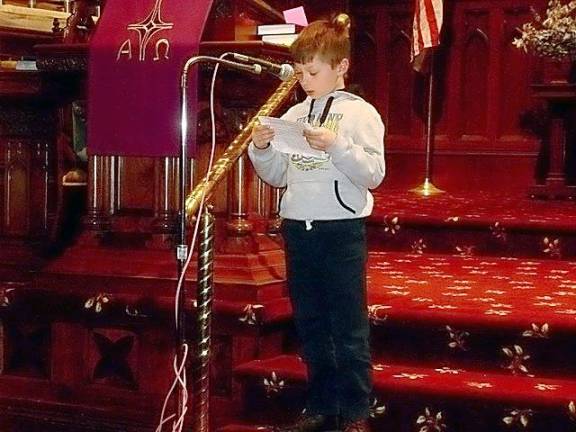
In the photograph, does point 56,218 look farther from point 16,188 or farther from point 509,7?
point 509,7

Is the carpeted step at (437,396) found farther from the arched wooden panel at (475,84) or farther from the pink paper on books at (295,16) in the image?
the arched wooden panel at (475,84)

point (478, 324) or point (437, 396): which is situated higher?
point (478, 324)

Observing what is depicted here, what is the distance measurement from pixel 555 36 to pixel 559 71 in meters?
0.40

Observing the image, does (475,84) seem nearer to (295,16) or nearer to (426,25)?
(426,25)

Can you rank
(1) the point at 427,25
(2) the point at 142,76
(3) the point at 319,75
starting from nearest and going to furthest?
(3) the point at 319,75 < (2) the point at 142,76 < (1) the point at 427,25

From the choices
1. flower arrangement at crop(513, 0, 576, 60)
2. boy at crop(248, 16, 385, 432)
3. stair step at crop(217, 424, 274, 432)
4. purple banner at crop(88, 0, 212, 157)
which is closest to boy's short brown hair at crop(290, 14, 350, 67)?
boy at crop(248, 16, 385, 432)

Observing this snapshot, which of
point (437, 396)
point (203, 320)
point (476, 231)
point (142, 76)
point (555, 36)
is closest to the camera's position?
point (203, 320)

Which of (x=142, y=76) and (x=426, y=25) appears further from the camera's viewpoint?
(x=426, y=25)

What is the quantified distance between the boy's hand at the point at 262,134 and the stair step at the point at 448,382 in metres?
0.97

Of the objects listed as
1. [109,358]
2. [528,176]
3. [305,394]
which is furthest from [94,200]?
[528,176]

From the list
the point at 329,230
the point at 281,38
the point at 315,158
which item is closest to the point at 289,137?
the point at 315,158

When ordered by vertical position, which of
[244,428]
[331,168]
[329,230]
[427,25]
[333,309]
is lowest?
[244,428]

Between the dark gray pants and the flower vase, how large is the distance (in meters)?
3.88

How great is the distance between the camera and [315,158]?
345 cm
